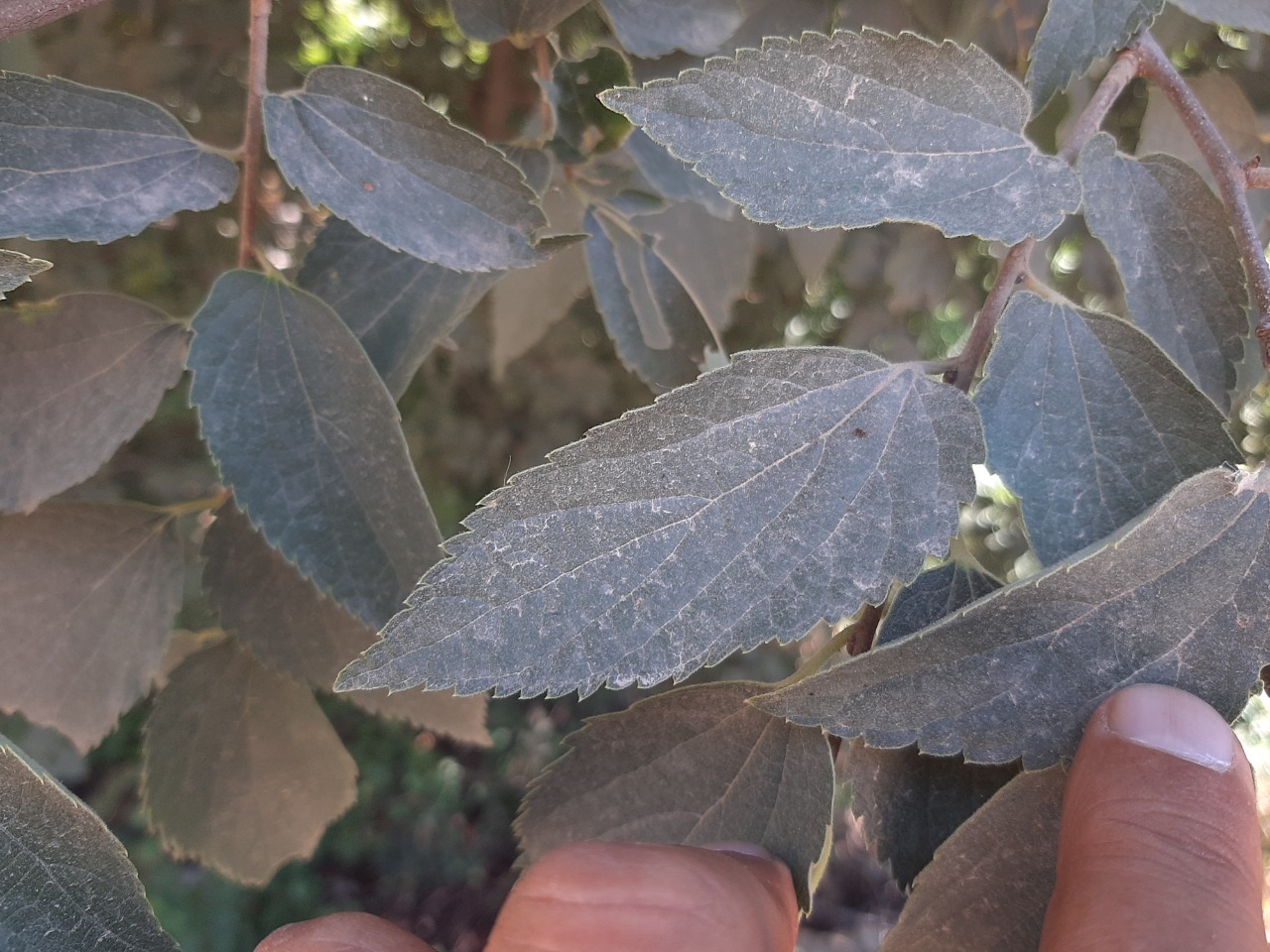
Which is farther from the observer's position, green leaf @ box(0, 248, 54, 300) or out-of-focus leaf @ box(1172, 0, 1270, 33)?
out-of-focus leaf @ box(1172, 0, 1270, 33)

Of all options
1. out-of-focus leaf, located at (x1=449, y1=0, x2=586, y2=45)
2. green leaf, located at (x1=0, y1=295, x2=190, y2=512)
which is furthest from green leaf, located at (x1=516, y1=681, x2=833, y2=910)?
out-of-focus leaf, located at (x1=449, y1=0, x2=586, y2=45)

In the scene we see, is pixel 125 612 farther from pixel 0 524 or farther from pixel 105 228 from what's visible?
pixel 105 228

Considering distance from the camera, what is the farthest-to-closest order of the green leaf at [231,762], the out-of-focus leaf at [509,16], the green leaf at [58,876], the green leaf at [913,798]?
the green leaf at [231,762]
the out-of-focus leaf at [509,16]
the green leaf at [913,798]
the green leaf at [58,876]

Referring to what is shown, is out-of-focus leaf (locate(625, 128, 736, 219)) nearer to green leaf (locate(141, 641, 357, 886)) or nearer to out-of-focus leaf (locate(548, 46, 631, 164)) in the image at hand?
out-of-focus leaf (locate(548, 46, 631, 164))

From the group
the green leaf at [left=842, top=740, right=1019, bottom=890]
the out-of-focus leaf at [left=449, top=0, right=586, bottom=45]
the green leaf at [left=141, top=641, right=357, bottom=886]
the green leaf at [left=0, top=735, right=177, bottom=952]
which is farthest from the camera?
the green leaf at [left=141, top=641, right=357, bottom=886]

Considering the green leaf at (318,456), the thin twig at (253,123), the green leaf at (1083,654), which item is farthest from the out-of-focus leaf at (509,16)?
the green leaf at (1083,654)

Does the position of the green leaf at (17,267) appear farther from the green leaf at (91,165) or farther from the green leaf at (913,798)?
the green leaf at (913,798)
